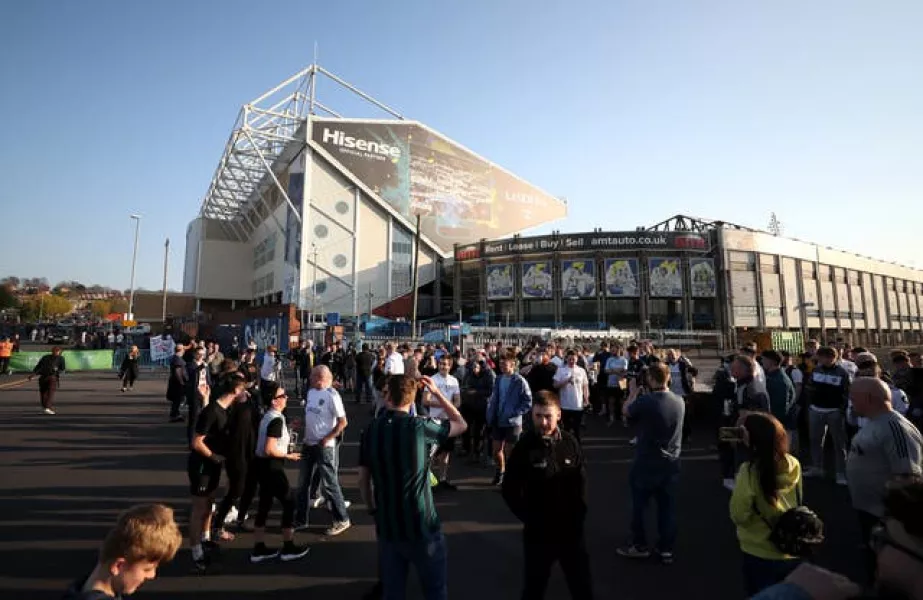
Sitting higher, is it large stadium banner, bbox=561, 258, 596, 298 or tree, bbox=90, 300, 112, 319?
tree, bbox=90, 300, 112, 319

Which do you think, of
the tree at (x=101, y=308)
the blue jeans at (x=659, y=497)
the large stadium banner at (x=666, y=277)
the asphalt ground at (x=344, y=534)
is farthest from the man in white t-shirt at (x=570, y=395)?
the tree at (x=101, y=308)

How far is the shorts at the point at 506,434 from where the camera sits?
24.5 feet

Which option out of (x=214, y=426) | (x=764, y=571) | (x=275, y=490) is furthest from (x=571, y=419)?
(x=214, y=426)

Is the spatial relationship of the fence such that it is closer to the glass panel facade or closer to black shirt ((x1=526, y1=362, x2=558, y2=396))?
black shirt ((x1=526, y1=362, x2=558, y2=396))

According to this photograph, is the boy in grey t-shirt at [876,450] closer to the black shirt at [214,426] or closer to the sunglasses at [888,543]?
the sunglasses at [888,543]

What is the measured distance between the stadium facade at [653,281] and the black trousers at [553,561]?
128 ft

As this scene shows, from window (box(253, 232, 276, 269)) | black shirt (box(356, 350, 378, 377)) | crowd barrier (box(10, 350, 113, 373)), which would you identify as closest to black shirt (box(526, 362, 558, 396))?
black shirt (box(356, 350, 378, 377))

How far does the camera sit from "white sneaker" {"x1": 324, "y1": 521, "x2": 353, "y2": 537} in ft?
17.6

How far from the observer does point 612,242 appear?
4534 cm

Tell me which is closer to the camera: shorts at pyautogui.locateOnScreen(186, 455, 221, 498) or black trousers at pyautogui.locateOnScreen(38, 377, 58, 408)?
shorts at pyautogui.locateOnScreen(186, 455, 221, 498)

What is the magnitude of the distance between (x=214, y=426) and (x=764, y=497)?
4.88 metres

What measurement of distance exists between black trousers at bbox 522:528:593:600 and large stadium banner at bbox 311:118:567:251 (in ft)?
142

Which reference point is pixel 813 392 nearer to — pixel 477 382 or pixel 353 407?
pixel 477 382

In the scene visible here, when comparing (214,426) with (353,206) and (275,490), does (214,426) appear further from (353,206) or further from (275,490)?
(353,206)
